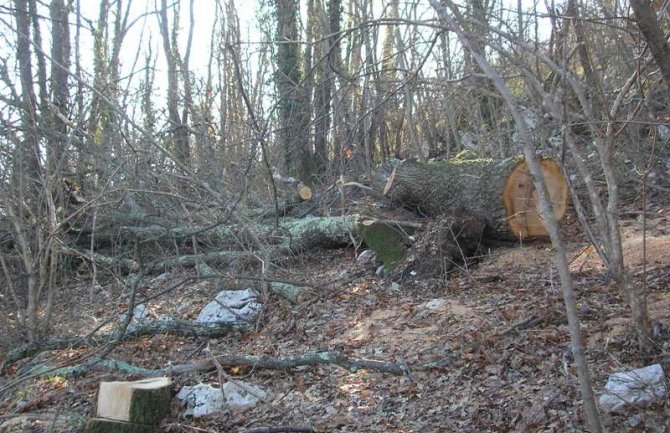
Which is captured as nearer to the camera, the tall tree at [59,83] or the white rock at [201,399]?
the white rock at [201,399]

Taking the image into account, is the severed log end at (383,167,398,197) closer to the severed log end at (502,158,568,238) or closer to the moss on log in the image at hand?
the severed log end at (502,158,568,238)

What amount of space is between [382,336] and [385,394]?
963mm

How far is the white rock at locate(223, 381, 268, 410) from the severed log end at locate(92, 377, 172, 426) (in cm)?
→ 42

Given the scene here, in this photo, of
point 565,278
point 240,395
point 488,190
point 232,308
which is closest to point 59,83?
point 232,308

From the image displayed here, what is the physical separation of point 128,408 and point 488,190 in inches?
165

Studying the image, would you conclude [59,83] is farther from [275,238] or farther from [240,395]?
[240,395]

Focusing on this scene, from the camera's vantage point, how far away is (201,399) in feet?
13.1

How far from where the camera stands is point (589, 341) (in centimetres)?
372

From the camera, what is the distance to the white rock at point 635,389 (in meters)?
2.97

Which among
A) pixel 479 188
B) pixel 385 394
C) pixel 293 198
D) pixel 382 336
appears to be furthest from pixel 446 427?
pixel 293 198

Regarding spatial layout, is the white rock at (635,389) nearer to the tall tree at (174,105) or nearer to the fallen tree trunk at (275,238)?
the fallen tree trunk at (275,238)

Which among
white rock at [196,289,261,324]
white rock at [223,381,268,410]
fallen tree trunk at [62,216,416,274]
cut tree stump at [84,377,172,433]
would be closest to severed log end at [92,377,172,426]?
cut tree stump at [84,377,172,433]

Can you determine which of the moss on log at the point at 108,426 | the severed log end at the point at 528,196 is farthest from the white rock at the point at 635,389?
the severed log end at the point at 528,196

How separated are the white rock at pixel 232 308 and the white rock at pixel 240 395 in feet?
4.94
